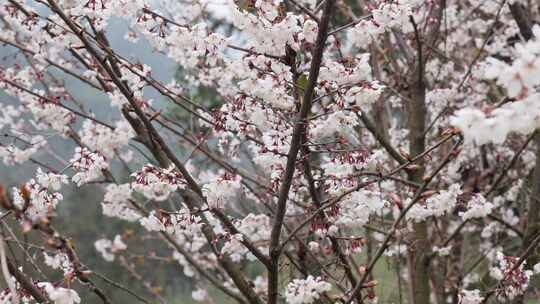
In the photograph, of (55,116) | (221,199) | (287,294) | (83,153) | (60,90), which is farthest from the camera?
(60,90)

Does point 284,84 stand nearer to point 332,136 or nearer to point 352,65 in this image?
point 352,65

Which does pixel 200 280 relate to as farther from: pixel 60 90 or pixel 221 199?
pixel 221 199

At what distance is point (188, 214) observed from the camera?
8.36ft

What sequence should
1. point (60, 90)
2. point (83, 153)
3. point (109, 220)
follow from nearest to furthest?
point (83, 153)
point (60, 90)
point (109, 220)

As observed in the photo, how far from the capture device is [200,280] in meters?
6.23

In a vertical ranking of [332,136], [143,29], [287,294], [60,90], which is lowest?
[287,294]

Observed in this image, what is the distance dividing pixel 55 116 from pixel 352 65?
225cm

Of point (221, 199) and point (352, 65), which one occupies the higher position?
point (352, 65)

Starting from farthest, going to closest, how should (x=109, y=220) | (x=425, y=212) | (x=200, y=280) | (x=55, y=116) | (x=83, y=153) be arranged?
(x=109, y=220) → (x=200, y=280) → (x=55, y=116) → (x=425, y=212) → (x=83, y=153)

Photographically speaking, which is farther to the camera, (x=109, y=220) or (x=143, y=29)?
(x=109, y=220)

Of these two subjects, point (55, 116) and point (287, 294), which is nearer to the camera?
point (287, 294)

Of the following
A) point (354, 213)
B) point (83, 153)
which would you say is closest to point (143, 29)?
point (83, 153)

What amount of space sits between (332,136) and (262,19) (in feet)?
2.43

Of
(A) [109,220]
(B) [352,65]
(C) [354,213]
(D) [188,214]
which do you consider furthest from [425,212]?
(A) [109,220]
